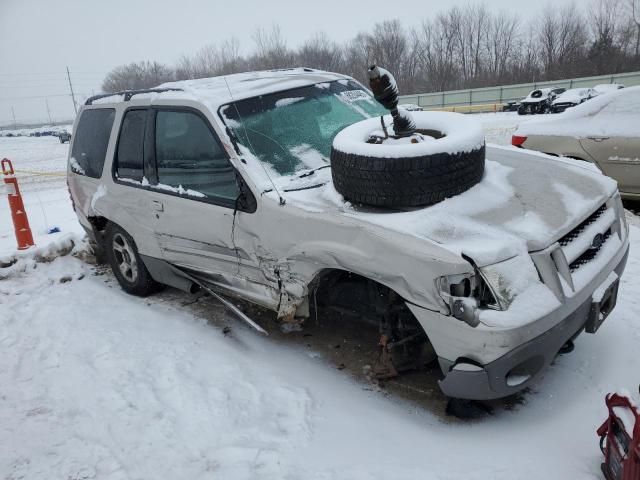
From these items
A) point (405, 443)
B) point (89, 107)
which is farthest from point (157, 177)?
point (405, 443)

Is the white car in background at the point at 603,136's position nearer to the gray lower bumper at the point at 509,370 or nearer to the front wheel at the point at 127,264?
the gray lower bumper at the point at 509,370

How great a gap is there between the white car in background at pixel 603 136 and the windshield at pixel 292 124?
3.33m

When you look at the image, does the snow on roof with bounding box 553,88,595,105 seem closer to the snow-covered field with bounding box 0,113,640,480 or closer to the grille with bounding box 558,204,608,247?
the snow-covered field with bounding box 0,113,640,480

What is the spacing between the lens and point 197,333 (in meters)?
3.99

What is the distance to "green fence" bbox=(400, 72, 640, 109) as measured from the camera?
128 ft

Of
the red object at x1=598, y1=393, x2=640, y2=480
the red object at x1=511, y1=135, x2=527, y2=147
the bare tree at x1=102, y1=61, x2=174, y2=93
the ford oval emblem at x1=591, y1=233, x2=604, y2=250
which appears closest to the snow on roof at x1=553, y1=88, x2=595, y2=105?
the red object at x1=511, y1=135, x2=527, y2=147

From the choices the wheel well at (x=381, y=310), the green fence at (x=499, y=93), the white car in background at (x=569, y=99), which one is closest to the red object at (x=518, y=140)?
the wheel well at (x=381, y=310)

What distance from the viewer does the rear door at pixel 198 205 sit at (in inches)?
138

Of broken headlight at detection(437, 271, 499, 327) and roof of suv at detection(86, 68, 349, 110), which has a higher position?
roof of suv at detection(86, 68, 349, 110)

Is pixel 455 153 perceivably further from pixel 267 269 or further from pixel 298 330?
pixel 298 330

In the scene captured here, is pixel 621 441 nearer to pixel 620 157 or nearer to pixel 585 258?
pixel 585 258

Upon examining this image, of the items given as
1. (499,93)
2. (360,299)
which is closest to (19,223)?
(360,299)

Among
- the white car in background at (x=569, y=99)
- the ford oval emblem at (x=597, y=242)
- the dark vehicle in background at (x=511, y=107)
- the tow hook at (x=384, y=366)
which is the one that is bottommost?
the dark vehicle in background at (x=511, y=107)

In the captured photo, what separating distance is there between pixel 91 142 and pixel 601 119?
19.3 ft
